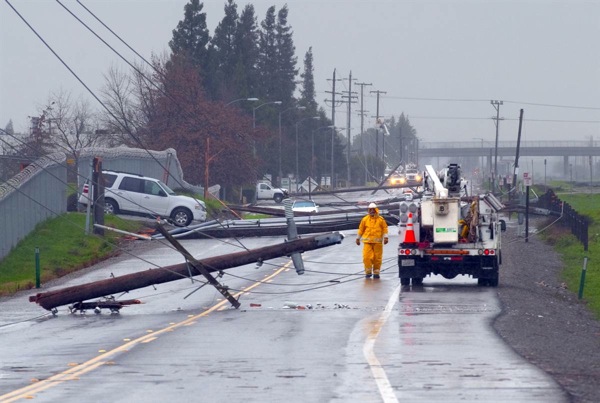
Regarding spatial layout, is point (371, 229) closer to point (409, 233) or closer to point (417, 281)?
point (409, 233)

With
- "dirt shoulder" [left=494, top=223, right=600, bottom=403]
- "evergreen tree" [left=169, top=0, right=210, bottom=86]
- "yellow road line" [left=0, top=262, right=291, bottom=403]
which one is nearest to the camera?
"yellow road line" [left=0, top=262, right=291, bottom=403]

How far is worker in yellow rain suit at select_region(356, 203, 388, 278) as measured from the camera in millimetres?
26109

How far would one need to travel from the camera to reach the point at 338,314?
19328 mm

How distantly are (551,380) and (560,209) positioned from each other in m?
37.5

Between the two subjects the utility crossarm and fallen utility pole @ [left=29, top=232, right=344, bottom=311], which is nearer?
fallen utility pole @ [left=29, top=232, right=344, bottom=311]

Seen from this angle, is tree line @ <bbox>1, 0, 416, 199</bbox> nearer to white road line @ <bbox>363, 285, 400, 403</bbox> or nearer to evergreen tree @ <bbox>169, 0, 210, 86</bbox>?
evergreen tree @ <bbox>169, 0, 210, 86</bbox>

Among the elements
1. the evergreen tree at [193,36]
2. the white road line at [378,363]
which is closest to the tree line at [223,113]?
the evergreen tree at [193,36]

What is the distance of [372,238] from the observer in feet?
85.4

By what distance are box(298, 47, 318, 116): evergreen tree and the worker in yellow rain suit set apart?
95.8m

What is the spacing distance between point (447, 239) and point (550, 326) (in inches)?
250

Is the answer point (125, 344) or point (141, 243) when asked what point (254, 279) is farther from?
point (141, 243)

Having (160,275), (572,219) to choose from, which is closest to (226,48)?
(572,219)

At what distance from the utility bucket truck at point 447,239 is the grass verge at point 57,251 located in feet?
29.8

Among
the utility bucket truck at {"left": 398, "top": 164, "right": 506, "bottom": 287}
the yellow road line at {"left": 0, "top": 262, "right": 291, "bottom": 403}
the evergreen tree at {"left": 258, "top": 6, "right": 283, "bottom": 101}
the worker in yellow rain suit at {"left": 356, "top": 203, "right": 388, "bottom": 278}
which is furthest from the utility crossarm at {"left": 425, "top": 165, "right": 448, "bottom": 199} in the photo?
the evergreen tree at {"left": 258, "top": 6, "right": 283, "bottom": 101}
